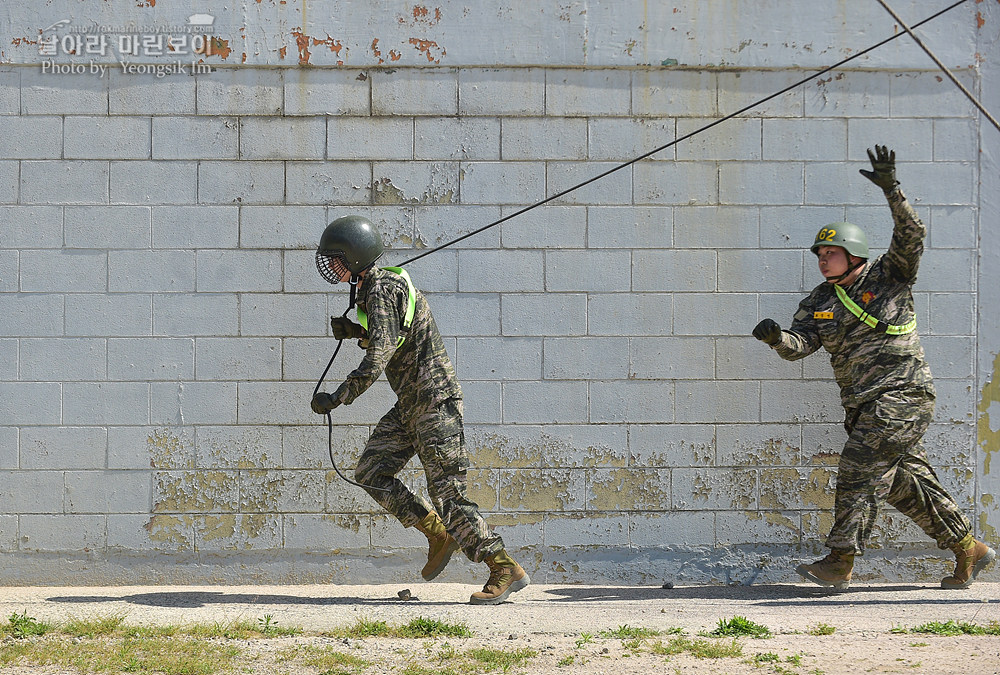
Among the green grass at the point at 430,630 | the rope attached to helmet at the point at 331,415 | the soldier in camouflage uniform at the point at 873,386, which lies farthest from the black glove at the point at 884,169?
the green grass at the point at 430,630

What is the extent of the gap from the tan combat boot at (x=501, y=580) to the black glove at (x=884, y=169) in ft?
8.61

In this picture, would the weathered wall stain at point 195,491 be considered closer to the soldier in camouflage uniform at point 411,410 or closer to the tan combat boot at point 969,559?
the soldier in camouflage uniform at point 411,410

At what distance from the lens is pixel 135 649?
178 inches

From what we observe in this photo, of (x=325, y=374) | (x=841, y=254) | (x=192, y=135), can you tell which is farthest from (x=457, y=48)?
(x=841, y=254)

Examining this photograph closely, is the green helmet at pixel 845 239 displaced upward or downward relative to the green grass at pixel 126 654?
upward

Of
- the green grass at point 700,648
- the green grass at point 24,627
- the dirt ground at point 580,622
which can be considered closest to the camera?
the dirt ground at point 580,622

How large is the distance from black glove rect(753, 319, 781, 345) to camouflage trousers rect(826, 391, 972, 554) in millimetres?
657

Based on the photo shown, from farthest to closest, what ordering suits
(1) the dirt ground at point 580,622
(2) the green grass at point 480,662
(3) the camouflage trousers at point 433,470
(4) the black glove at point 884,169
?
(3) the camouflage trousers at point 433,470
(4) the black glove at point 884,169
(1) the dirt ground at point 580,622
(2) the green grass at point 480,662

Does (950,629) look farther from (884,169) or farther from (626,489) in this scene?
(884,169)

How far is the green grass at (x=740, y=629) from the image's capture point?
4781 mm

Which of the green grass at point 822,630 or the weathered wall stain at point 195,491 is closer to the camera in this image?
the green grass at point 822,630

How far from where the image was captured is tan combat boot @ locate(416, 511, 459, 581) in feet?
18.0

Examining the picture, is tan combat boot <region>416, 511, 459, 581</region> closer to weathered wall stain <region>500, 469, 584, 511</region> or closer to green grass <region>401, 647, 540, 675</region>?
weathered wall stain <region>500, 469, 584, 511</region>

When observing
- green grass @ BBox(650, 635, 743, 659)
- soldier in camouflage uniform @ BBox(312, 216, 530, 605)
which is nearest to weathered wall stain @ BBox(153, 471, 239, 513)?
soldier in camouflage uniform @ BBox(312, 216, 530, 605)
